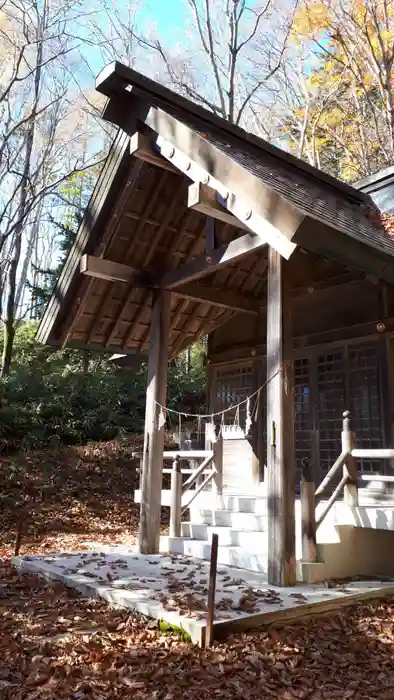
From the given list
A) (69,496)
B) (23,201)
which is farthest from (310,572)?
(23,201)

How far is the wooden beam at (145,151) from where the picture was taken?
694 cm

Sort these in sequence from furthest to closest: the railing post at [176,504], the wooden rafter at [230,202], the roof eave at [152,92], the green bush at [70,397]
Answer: the green bush at [70,397], the railing post at [176,504], the roof eave at [152,92], the wooden rafter at [230,202]

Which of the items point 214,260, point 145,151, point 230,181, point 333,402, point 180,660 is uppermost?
point 145,151

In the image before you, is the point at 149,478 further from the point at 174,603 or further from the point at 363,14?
the point at 363,14

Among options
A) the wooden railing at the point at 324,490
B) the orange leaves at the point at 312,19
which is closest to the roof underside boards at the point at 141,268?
the wooden railing at the point at 324,490

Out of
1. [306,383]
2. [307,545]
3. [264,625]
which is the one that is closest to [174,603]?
[264,625]

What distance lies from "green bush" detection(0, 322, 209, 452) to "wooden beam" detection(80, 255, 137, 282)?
7.78 m

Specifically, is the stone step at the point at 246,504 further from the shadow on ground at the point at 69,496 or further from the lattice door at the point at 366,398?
the shadow on ground at the point at 69,496

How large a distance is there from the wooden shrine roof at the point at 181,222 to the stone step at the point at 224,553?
11.7 feet

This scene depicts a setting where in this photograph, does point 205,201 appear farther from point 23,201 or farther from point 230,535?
point 23,201

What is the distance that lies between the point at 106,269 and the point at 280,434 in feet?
12.4

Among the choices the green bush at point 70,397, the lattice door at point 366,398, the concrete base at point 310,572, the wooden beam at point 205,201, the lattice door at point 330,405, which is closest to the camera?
the concrete base at point 310,572

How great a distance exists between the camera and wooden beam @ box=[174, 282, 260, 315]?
8.34 meters

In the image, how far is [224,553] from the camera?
Result: 6926 mm
